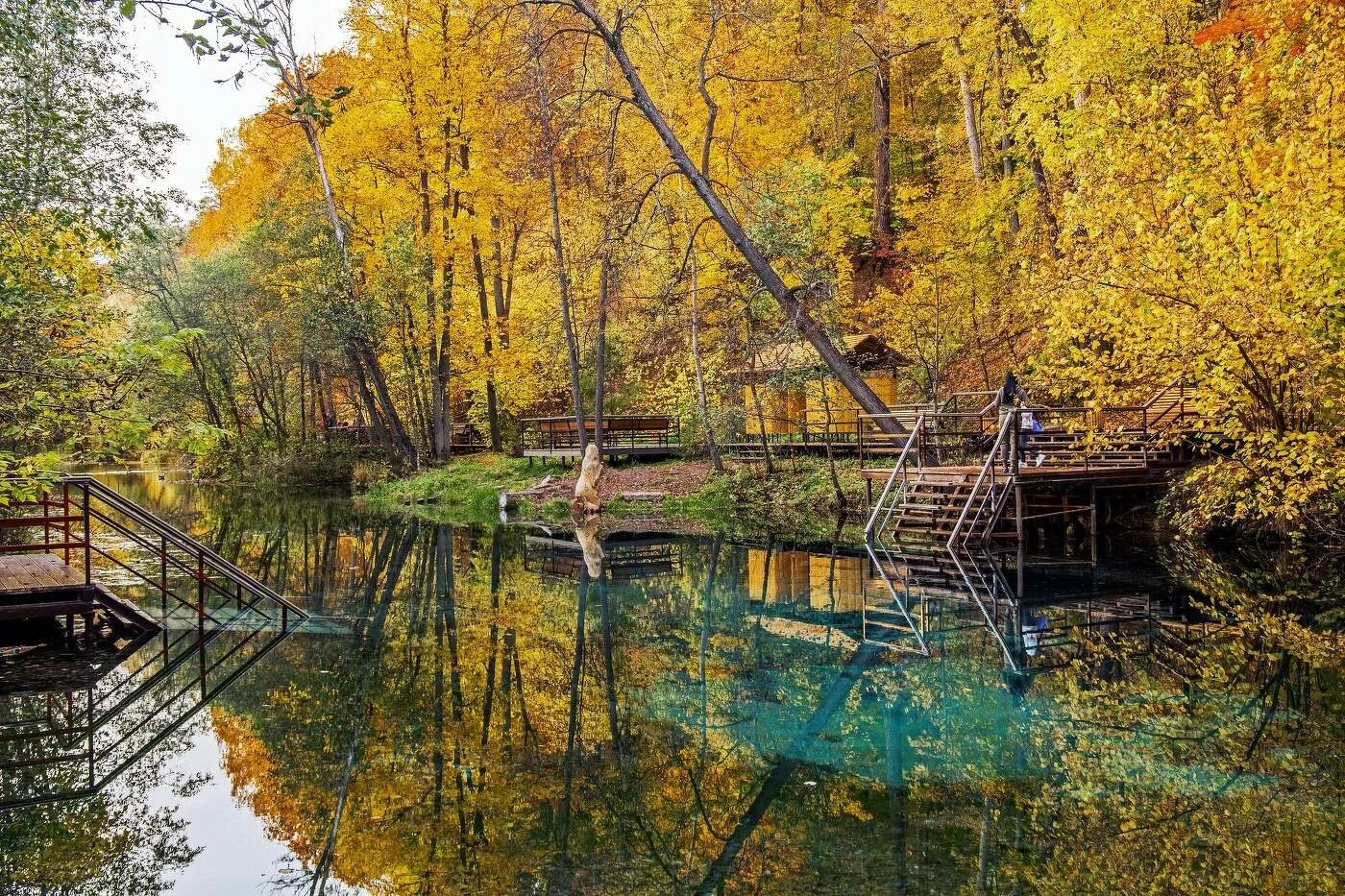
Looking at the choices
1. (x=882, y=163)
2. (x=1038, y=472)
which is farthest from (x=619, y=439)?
(x=1038, y=472)

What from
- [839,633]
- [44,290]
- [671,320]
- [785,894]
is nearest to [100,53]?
[44,290]

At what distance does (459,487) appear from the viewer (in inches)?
1182

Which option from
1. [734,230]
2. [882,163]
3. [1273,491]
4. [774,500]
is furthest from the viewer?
[882,163]

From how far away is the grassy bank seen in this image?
75.4 feet

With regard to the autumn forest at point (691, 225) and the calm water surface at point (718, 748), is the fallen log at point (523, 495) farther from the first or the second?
the calm water surface at point (718, 748)

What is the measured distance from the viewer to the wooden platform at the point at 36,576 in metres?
10.6

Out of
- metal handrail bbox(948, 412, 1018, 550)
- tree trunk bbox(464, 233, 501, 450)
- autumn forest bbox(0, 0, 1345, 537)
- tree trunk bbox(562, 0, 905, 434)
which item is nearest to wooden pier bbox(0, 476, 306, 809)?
autumn forest bbox(0, 0, 1345, 537)

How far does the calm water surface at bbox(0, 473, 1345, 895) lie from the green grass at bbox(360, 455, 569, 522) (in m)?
14.7

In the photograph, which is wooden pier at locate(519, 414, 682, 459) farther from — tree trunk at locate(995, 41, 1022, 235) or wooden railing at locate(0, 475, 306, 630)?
wooden railing at locate(0, 475, 306, 630)

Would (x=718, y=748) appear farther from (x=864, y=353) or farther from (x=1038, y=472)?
(x=864, y=353)

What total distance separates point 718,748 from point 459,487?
23553 millimetres

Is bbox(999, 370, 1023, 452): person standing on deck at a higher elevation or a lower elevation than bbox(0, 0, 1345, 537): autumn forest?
lower

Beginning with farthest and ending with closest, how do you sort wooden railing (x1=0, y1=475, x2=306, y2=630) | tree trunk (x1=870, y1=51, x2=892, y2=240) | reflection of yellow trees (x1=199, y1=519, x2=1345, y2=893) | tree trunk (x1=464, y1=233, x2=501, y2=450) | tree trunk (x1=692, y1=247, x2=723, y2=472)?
tree trunk (x1=870, y1=51, x2=892, y2=240)
tree trunk (x1=464, y1=233, x2=501, y2=450)
tree trunk (x1=692, y1=247, x2=723, y2=472)
wooden railing (x1=0, y1=475, x2=306, y2=630)
reflection of yellow trees (x1=199, y1=519, x2=1345, y2=893)

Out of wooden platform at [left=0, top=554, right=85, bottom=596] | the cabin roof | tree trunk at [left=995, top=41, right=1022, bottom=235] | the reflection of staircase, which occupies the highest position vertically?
tree trunk at [left=995, top=41, right=1022, bottom=235]
